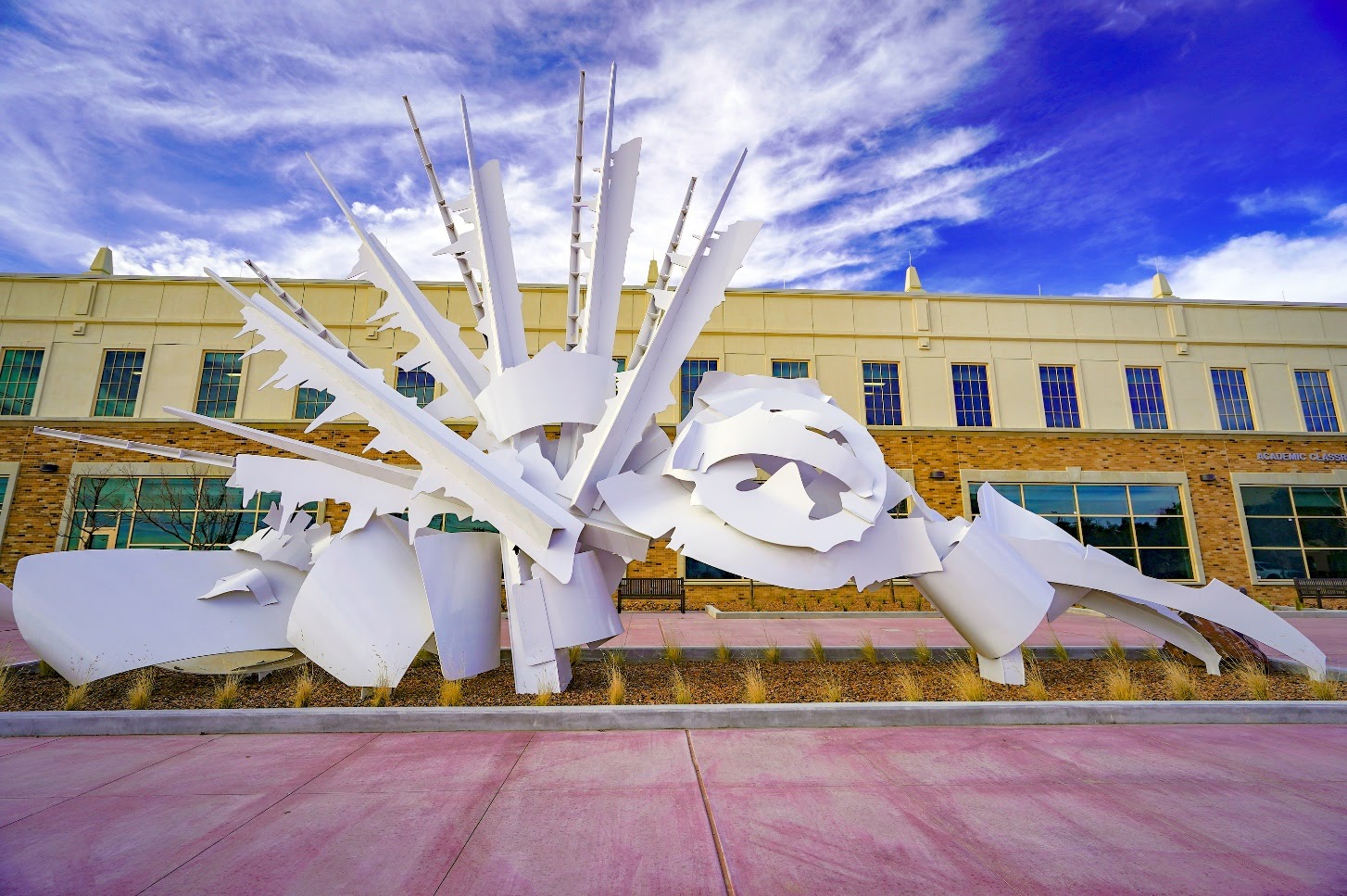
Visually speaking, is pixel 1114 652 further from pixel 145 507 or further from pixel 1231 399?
pixel 145 507

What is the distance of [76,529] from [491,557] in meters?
18.1

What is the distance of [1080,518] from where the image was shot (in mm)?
19891

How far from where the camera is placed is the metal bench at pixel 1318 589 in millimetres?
18859

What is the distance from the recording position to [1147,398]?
70.4 feet

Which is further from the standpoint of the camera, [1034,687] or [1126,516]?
[1126,516]

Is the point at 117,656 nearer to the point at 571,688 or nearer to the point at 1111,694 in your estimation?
the point at 571,688

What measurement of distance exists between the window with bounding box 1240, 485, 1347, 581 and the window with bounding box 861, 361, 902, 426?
10603 millimetres

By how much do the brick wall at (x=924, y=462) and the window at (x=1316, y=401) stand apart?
91 cm

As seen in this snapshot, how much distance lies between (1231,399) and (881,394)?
11384 mm

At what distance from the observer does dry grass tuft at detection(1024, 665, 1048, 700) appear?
22.3ft

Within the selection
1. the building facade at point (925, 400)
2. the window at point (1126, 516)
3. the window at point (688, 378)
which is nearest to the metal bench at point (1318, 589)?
the building facade at point (925, 400)

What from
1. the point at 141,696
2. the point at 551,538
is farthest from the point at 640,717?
the point at 141,696

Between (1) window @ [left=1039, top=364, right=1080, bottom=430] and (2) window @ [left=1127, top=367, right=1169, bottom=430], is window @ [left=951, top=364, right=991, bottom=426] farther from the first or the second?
(2) window @ [left=1127, top=367, right=1169, bottom=430]

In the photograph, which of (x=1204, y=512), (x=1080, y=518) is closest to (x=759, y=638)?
(x=1080, y=518)
